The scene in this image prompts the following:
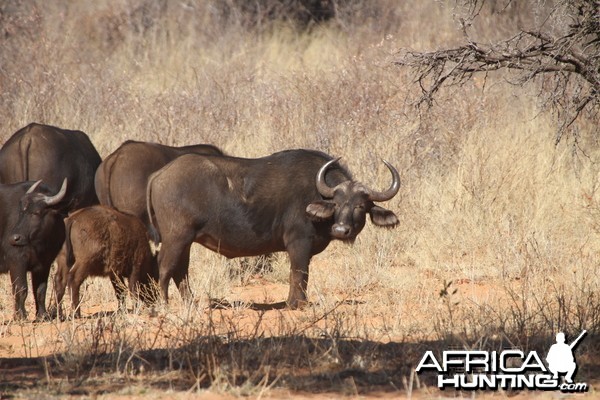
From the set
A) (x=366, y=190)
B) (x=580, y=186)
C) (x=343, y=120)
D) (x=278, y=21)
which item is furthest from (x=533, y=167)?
(x=278, y=21)

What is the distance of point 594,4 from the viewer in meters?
9.15

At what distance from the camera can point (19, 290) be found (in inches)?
393

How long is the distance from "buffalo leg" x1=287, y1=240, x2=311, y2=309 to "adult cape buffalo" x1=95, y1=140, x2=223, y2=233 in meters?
1.71

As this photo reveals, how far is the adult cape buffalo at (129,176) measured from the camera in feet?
37.6

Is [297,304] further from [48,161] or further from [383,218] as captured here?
[48,161]

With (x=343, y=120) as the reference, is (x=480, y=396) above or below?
below

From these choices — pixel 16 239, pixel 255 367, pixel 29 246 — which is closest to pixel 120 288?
pixel 29 246

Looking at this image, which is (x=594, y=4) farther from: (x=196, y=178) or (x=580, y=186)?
(x=580, y=186)

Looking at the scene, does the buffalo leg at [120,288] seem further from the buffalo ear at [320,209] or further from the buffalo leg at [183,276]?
the buffalo ear at [320,209]

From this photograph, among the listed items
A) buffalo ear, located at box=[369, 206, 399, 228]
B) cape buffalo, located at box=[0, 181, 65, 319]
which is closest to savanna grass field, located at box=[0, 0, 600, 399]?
cape buffalo, located at box=[0, 181, 65, 319]

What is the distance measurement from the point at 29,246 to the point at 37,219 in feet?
0.82

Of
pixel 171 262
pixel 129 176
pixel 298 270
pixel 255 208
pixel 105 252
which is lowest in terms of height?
pixel 298 270

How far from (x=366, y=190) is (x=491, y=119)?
5.18m

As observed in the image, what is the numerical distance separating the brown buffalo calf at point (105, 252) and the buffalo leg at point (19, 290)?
1.00 feet
